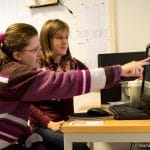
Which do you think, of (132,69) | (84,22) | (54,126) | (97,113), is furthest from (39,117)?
(84,22)

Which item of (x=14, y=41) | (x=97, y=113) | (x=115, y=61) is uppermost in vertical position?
(x=14, y=41)

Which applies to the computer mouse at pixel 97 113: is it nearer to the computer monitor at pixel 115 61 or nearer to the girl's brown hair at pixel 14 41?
the girl's brown hair at pixel 14 41

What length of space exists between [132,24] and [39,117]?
1.21 metres

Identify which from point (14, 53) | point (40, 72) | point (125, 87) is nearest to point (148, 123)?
point (40, 72)

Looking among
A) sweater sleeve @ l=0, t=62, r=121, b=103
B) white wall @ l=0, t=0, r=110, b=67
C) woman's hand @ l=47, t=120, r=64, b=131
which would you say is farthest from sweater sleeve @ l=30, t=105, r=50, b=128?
white wall @ l=0, t=0, r=110, b=67

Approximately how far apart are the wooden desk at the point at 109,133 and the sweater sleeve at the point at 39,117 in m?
0.60

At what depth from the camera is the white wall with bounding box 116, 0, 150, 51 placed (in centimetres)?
254

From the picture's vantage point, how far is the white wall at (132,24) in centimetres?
254

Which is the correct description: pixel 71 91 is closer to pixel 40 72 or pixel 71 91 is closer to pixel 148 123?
pixel 40 72

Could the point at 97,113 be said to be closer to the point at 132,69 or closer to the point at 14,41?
the point at 132,69

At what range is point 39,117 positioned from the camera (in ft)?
5.79

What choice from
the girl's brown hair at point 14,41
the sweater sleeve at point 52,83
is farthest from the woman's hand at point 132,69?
the girl's brown hair at point 14,41

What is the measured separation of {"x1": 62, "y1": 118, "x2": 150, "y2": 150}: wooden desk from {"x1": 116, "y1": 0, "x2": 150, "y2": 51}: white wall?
1.50 metres

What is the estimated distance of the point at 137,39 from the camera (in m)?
2.57
